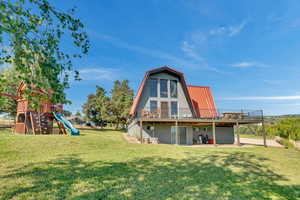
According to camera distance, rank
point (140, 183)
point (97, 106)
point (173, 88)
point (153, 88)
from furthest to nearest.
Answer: point (97, 106) → point (173, 88) → point (153, 88) → point (140, 183)

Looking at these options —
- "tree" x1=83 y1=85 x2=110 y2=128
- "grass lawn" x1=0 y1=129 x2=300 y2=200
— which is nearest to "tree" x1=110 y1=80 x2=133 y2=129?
"tree" x1=83 y1=85 x2=110 y2=128

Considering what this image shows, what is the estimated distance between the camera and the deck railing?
15359 millimetres

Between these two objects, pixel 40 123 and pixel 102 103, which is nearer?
pixel 40 123

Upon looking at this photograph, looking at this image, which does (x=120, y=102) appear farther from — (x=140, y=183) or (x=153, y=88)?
(x=140, y=183)

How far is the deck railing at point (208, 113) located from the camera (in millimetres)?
15359

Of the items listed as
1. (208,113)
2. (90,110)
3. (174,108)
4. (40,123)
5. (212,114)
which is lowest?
(40,123)

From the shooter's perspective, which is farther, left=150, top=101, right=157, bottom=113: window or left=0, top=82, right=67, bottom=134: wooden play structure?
left=150, top=101, right=157, bottom=113: window

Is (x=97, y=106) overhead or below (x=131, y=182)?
overhead

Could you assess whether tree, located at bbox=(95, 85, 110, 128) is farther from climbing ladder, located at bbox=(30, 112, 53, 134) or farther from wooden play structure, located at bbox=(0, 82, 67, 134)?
climbing ladder, located at bbox=(30, 112, 53, 134)

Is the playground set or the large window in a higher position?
the large window

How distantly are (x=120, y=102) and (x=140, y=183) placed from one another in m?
27.1

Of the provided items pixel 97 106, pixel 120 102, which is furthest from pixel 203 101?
pixel 97 106

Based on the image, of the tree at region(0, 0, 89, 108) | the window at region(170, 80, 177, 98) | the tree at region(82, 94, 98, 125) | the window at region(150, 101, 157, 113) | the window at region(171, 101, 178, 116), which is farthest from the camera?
the tree at region(82, 94, 98, 125)

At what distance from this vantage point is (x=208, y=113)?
17.8 meters
